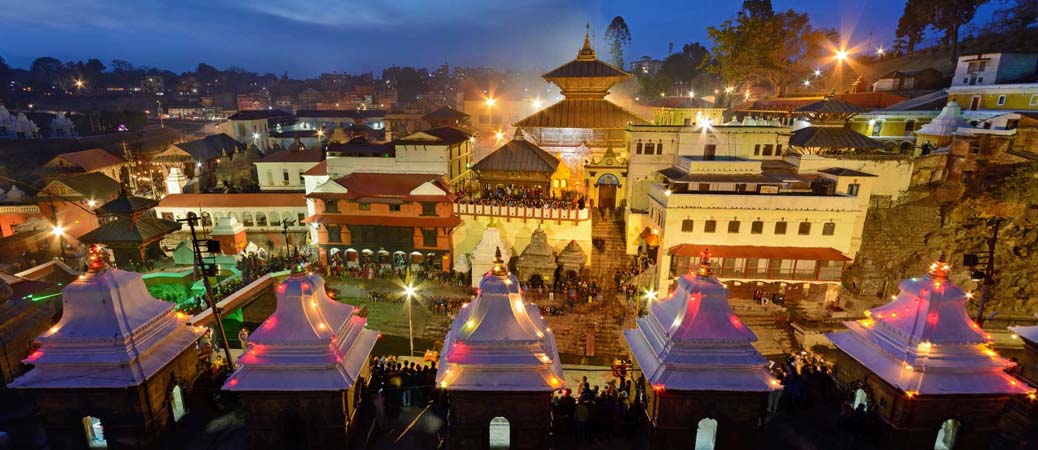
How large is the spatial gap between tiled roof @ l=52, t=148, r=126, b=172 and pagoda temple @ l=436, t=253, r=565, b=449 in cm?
5391

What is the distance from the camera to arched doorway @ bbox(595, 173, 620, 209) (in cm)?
3388

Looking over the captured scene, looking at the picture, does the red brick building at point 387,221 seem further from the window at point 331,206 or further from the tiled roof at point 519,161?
the tiled roof at point 519,161

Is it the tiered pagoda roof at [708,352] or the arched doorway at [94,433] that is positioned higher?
the tiered pagoda roof at [708,352]

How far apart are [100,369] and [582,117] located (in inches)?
1228

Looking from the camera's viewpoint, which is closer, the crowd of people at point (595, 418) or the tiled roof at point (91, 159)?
the crowd of people at point (595, 418)

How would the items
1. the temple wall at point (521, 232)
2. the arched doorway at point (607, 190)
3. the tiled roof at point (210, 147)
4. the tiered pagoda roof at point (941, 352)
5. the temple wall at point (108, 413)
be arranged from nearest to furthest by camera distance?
the tiered pagoda roof at point (941, 352)
the temple wall at point (108, 413)
the temple wall at point (521, 232)
the arched doorway at point (607, 190)
the tiled roof at point (210, 147)

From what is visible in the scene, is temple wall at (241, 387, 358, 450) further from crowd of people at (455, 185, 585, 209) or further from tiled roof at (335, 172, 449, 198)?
tiled roof at (335, 172, 449, 198)

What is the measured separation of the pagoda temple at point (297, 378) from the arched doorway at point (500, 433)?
3272 millimetres

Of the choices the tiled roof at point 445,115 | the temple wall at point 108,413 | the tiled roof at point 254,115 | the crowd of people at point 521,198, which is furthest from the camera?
the tiled roof at point 254,115

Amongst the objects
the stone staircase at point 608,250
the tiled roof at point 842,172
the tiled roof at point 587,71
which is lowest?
the stone staircase at point 608,250

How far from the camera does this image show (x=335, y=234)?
3098 cm

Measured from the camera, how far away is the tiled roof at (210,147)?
5169cm

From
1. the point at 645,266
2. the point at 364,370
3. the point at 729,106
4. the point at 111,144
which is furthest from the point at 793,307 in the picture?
the point at 111,144

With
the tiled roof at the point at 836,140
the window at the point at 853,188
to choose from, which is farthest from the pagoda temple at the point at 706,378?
the tiled roof at the point at 836,140
